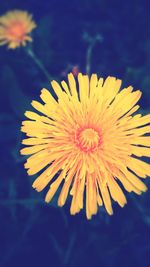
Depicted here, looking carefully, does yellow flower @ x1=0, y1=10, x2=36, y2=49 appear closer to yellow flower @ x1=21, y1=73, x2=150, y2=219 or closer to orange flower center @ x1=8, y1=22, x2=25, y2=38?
orange flower center @ x1=8, y1=22, x2=25, y2=38

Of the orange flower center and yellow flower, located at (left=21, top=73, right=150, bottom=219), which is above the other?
the orange flower center

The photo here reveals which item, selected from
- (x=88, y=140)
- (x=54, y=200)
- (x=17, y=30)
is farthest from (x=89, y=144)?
(x=17, y=30)

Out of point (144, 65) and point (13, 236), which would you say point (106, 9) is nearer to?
point (144, 65)

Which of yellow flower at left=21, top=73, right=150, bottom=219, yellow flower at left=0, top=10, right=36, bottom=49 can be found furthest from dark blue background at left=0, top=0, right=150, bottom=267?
yellow flower at left=21, top=73, right=150, bottom=219

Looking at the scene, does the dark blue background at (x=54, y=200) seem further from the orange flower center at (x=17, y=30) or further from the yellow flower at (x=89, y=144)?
the yellow flower at (x=89, y=144)

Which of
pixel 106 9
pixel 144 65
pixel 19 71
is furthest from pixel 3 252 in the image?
pixel 106 9

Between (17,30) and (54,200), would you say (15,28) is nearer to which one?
(17,30)

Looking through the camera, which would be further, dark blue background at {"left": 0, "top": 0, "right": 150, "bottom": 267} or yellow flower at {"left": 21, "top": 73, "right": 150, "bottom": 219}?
dark blue background at {"left": 0, "top": 0, "right": 150, "bottom": 267}
